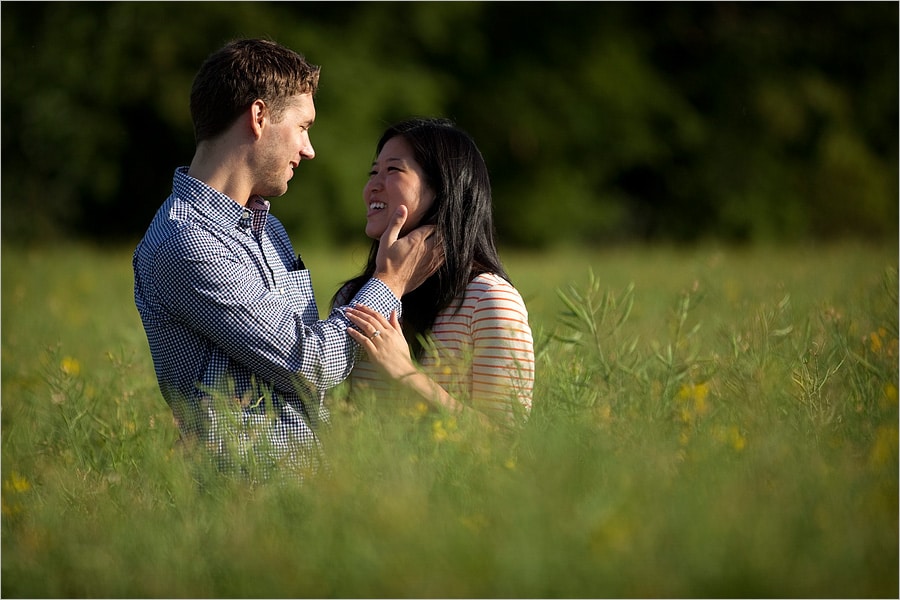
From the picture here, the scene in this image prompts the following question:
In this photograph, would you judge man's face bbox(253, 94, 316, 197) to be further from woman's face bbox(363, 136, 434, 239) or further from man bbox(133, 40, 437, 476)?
woman's face bbox(363, 136, 434, 239)

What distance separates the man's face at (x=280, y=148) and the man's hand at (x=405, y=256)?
1.30 feet

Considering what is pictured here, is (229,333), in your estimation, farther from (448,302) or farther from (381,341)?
(448,302)

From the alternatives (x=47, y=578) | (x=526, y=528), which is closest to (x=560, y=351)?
(x=526, y=528)

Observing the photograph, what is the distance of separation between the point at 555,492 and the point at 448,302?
133 centimetres

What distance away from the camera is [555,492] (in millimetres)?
2420

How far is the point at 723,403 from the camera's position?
3217 millimetres

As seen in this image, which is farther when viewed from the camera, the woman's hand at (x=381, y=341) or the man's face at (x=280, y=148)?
the man's face at (x=280, y=148)

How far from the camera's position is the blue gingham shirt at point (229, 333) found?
322 cm

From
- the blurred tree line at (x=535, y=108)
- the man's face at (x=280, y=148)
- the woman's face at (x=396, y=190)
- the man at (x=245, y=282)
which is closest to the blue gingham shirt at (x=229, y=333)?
the man at (x=245, y=282)

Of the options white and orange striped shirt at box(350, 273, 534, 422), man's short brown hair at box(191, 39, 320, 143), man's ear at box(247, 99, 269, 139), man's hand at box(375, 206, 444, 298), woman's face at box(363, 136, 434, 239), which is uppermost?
man's short brown hair at box(191, 39, 320, 143)

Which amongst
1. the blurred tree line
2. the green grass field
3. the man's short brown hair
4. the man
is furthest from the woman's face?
the blurred tree line

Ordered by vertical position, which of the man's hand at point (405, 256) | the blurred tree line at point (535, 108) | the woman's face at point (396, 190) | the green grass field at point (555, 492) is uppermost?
the blurred tree line at point (535, 108)

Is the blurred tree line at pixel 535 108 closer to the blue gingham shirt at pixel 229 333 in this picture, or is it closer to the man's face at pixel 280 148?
the man's face at pixel 280 148

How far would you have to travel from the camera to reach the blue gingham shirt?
10.6ft
